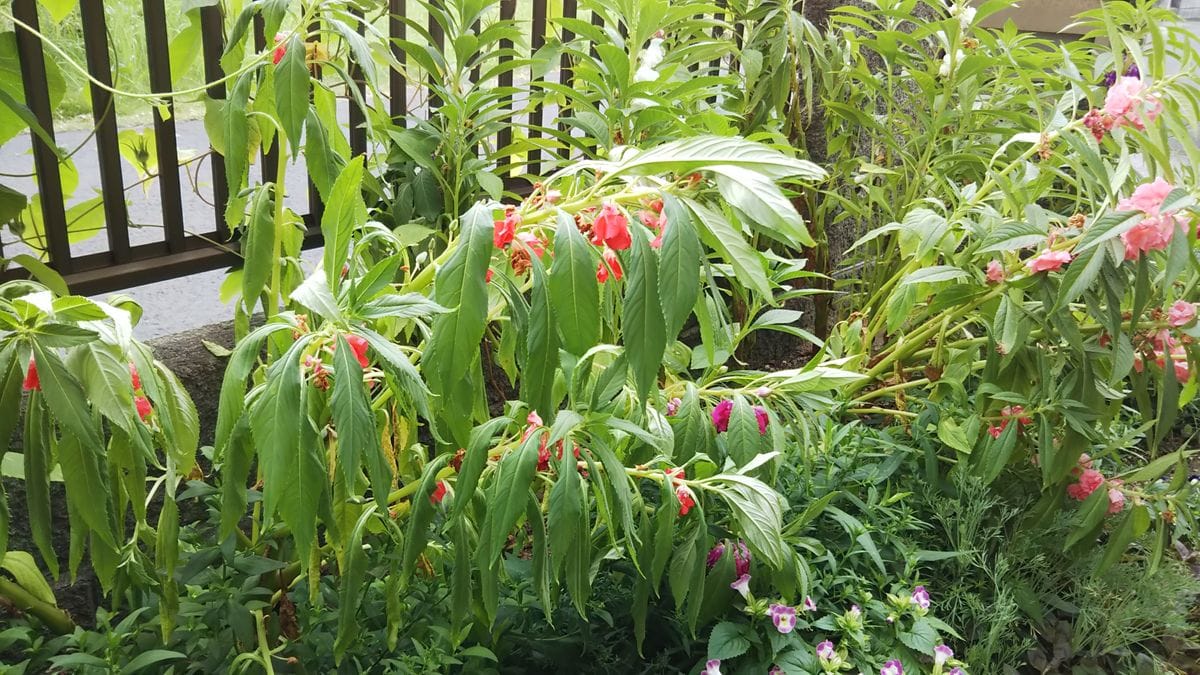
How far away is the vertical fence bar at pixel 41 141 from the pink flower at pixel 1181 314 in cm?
198

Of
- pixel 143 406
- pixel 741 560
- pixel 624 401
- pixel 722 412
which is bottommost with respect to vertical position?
pixel 741 560

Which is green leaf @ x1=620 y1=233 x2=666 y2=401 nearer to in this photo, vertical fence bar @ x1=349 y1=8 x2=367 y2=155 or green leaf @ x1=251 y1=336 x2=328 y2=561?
green leaf @ x1=251 y1=336 x2=328 y2=561

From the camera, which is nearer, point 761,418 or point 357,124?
point 761,418

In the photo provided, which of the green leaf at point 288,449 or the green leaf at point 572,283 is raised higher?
the green leaf at point 572,283

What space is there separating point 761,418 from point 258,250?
86cm

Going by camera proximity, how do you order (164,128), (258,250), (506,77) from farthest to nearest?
(506,77) < (164,128) < (258,250)

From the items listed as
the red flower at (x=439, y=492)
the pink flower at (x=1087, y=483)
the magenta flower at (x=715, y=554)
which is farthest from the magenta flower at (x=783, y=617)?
the pink flower at (x=1087, y=483)

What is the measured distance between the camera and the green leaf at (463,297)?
101 cm

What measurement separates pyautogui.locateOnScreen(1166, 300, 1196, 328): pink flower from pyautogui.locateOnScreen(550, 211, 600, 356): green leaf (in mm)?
1344

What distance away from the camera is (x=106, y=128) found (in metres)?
1.89

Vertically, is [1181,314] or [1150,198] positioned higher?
[1150,198]

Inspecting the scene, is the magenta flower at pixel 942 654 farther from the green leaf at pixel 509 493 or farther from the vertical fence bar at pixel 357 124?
the vertical fence bar at pixel 357 124

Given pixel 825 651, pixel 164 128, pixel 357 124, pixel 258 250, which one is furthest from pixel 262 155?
pixel 825 651

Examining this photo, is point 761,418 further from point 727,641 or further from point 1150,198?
point 1150,198
